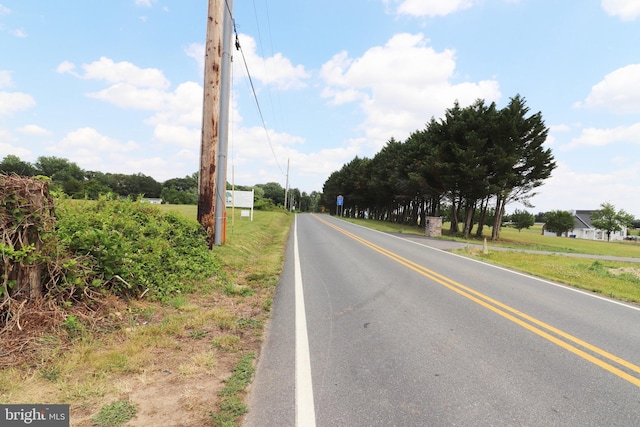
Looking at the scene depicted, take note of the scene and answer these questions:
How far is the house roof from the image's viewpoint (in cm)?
8626

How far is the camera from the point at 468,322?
16.8ft

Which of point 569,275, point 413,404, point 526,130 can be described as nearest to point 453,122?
point 526,130

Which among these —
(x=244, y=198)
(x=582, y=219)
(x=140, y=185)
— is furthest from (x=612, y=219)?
(x=140, y=185)

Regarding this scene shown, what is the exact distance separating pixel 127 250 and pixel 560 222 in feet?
319

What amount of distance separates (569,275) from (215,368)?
37.2 ft

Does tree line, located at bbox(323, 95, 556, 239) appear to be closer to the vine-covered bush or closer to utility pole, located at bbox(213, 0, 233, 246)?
utility pole, located at bbox(213, 0, 233, 246)

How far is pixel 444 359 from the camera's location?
381 cm

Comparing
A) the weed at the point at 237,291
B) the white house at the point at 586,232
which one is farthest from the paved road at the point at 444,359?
the white house at the point at 586,232

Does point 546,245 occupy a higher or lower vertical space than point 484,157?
lower

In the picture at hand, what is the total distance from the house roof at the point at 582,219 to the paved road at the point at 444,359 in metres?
99.4

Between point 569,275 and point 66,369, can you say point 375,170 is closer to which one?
point 569,275

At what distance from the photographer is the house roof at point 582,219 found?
86262 millimetres

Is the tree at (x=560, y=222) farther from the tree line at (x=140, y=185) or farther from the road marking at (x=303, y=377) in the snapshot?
the road marking at (x=303, y=377)

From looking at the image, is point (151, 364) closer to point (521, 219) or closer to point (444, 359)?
point (444, 359)
